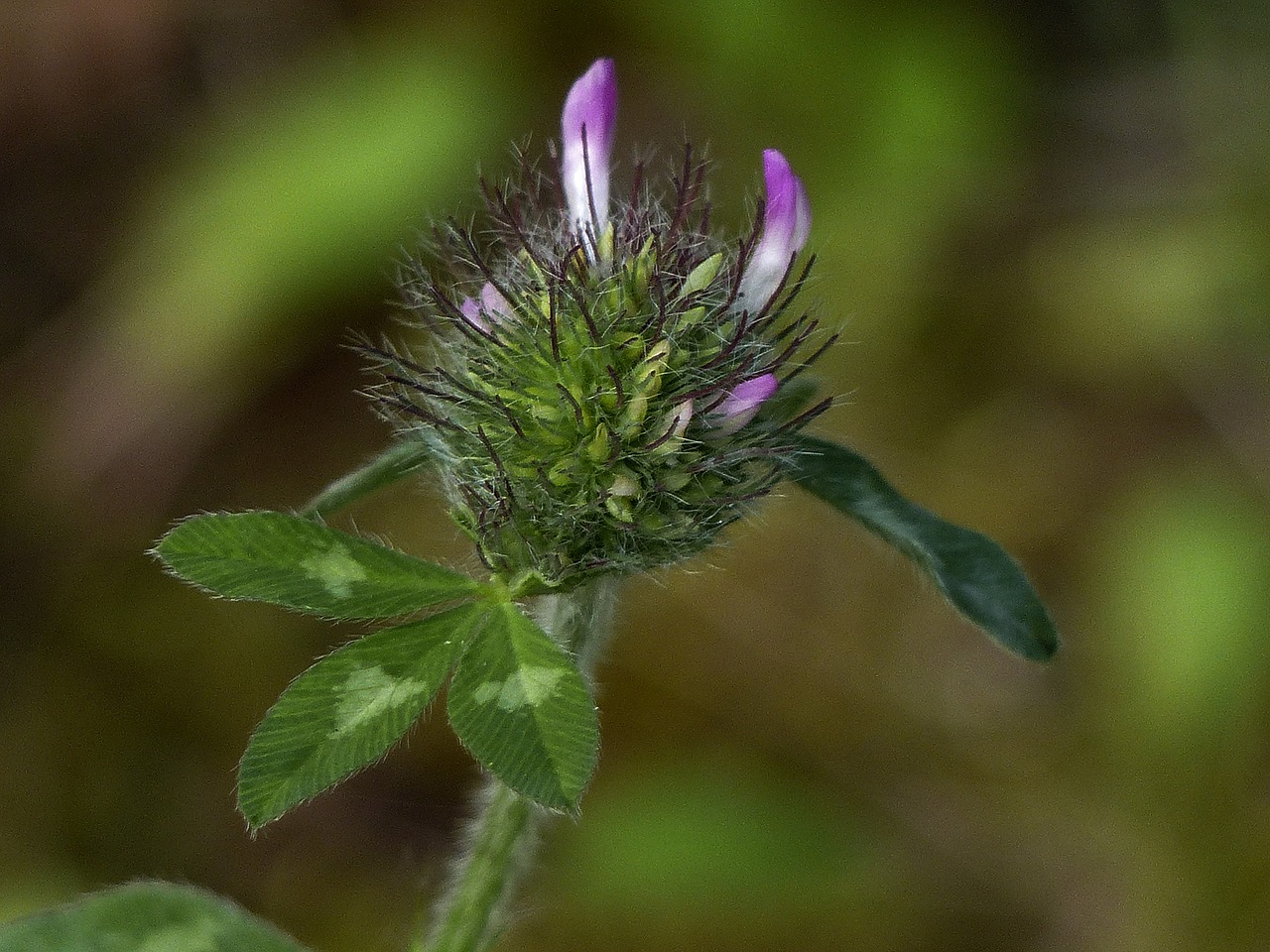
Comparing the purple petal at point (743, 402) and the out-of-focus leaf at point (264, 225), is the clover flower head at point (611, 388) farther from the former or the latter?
the out-of-focus leaf at point (264, 225)

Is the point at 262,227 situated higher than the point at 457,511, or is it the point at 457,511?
the point at 262,227

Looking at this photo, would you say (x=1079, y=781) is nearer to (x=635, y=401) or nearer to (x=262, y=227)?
(x=635, y=401)

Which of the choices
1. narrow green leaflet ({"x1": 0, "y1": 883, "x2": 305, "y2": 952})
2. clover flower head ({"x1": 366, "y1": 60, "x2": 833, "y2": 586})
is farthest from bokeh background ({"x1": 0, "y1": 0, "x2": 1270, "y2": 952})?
clover flower head ({"x1": 366, "y1": 60, "x2": 833, "y2": 586})

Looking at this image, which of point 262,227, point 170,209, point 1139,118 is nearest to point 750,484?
point 262,227

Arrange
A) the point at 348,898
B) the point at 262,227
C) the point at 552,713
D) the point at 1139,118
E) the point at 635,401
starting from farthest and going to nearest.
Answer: the point at 1139,118
the point at 262,227
the point at 348,898
the point at 635,401
the point at 552,713

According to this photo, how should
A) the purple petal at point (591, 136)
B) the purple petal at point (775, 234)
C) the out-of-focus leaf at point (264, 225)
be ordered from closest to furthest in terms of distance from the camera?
the purple petal at point (775, 234) → the purple petal at point (591, 136) → the out-of-focus leaf at point (264, 225)

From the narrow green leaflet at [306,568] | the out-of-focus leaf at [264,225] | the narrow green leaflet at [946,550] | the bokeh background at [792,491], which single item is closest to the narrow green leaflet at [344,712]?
the narrow green leaflet at [306,568]

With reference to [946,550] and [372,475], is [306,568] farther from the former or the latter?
[946,550]
